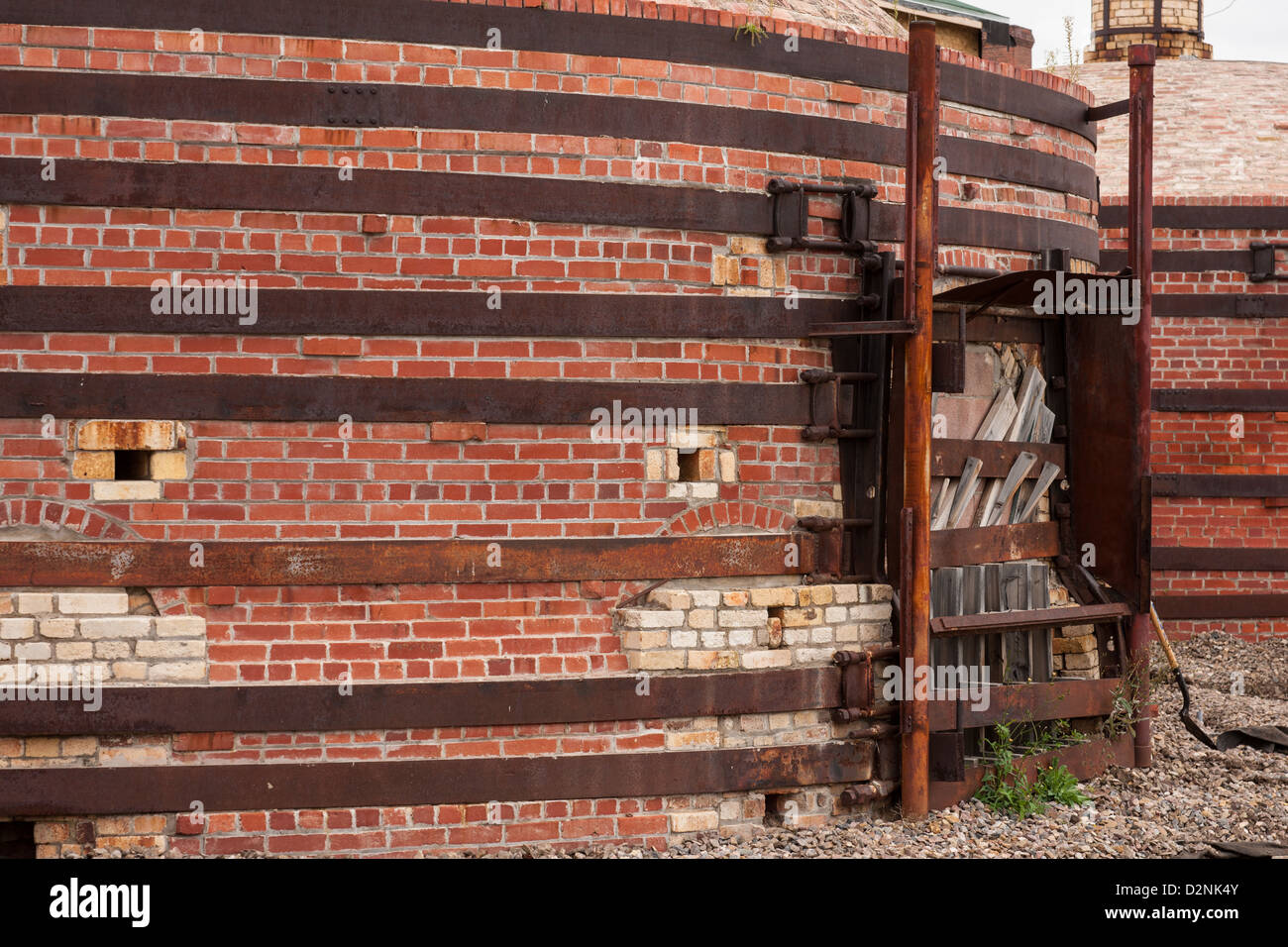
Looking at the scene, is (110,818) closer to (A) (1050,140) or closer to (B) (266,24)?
(B) (266,24)

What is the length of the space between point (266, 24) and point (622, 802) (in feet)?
12.7

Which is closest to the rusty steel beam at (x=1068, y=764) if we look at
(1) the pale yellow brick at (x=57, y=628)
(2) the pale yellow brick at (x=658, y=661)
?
(2) the pale yellow brick at (x=658, y=661)

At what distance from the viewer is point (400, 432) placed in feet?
19.6

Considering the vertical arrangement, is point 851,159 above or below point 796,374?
above

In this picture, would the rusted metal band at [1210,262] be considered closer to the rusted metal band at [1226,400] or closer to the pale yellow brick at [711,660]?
the rusted metal band at [1226,400]

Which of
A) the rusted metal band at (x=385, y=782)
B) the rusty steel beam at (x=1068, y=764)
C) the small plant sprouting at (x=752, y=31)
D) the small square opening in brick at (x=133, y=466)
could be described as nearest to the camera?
the rusted metal band at (x=385, y=782)

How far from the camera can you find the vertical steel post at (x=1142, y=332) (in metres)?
7.49

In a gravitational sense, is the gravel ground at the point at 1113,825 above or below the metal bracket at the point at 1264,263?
below

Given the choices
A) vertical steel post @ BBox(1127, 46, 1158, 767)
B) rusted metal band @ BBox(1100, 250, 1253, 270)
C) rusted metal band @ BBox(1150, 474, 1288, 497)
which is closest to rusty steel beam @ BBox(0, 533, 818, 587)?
vertical steel post @ BBox(1127, 46, 1158, 767)

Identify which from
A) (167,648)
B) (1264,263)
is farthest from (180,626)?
(1264,263)

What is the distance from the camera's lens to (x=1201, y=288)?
11820mm

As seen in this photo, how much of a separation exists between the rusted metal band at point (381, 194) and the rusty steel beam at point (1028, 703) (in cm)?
255

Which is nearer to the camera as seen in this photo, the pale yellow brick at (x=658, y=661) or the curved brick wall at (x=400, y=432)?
the curved brick wall at (x=400, y=432)

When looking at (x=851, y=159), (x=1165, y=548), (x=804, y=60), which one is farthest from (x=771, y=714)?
(x=1165, y=548)
